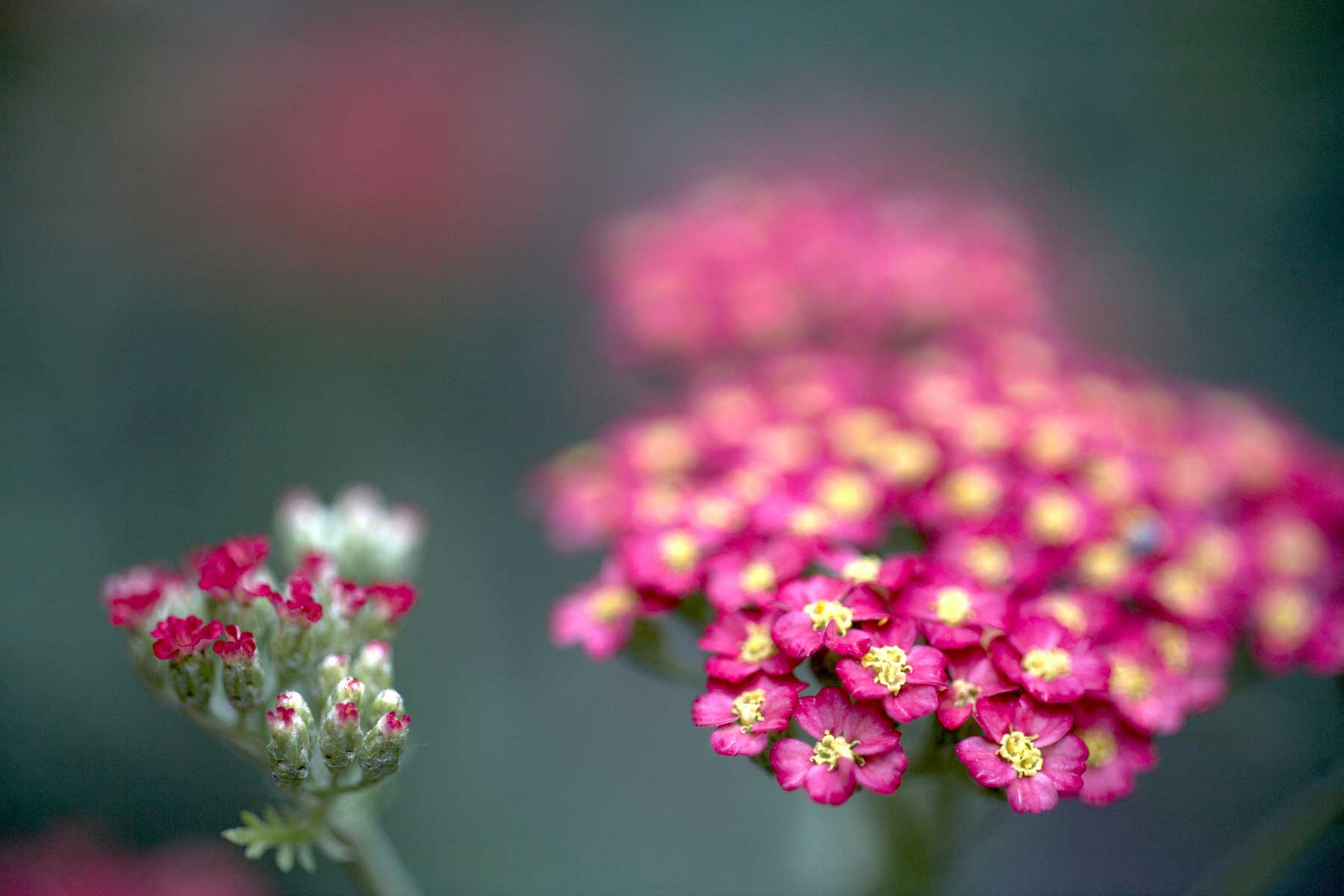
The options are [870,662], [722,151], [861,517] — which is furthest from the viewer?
[722,151]

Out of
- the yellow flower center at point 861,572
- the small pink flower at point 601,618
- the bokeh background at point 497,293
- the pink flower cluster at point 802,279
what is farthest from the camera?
the bokeh background at point 497,293

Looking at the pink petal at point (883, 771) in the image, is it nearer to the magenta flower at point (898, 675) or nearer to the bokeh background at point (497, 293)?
the magenta flower at point (898, 675)

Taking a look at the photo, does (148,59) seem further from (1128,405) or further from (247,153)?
(1128,405)

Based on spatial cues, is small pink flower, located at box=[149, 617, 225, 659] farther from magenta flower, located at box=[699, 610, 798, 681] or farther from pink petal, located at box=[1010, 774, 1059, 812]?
pink petal, located at box=[1010, 774, 1059, 812]

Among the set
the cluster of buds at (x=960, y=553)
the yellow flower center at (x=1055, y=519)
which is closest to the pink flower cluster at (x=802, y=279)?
the cluster of buds at (x=960, y=553)

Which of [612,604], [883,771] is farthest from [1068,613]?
[612,604]

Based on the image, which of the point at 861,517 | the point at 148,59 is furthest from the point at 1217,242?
the point at 148,59

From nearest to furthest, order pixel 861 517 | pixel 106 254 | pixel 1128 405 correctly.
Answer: pixel 861 517 → pixel 1128 405 → pixel 106 254

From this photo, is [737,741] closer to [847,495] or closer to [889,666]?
[889,666]
